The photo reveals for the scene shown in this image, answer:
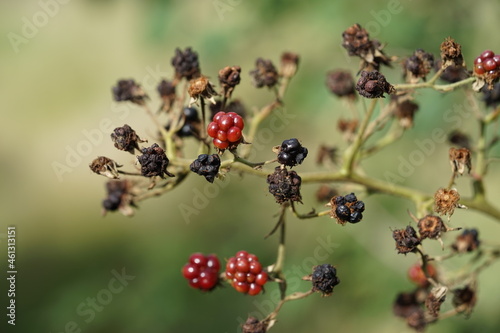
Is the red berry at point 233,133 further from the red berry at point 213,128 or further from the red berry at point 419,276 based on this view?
the red berry at point 419,276

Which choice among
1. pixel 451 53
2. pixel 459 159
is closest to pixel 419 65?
pixel 451 53

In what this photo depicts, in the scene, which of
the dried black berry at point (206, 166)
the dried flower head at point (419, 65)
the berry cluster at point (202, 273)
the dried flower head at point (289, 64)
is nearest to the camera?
the dried black berry at point (206, 166)

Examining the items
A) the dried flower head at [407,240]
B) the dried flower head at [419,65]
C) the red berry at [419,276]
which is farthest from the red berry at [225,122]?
the red berry at [419,276]

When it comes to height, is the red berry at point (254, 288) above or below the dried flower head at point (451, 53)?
below

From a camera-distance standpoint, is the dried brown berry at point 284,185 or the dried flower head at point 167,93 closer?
the dried brown berry at point 284,185

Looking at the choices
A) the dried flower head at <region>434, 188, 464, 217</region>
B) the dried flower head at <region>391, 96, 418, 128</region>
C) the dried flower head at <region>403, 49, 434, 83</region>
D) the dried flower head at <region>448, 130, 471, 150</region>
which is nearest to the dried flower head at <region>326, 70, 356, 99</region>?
the dried flower head at <region>391, 96, 418, 128</region>

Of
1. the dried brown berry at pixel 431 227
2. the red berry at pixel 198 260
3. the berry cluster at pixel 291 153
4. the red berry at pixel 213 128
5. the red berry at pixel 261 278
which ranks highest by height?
the red berry at pixel 213 128

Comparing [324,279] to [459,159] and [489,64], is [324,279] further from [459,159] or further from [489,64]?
[489,64]
